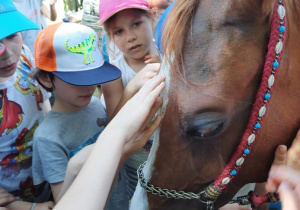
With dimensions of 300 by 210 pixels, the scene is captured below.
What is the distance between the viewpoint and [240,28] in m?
1.07

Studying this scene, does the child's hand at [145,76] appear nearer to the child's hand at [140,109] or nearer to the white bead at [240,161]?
the child's hand at [140,109]

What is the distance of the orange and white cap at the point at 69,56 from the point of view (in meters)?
1.65

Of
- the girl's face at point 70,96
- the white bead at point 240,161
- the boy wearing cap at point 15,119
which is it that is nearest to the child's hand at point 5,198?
the boy wearing cap at point 15,119

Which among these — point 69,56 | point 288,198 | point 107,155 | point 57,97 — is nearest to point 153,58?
point 69,56

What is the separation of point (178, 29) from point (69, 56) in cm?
75

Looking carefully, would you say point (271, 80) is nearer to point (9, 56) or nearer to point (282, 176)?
point (282, 176)

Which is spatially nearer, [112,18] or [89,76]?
[89,76]

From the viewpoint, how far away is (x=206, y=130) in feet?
3.60

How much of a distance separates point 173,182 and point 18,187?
969mm

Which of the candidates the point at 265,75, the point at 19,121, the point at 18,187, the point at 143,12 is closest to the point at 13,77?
the point at 19,121

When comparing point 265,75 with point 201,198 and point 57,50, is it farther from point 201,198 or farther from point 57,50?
point 57,50

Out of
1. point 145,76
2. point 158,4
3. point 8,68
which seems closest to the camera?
point 145,76

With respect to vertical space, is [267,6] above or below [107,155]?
above

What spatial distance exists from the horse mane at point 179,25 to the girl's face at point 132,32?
773mm
